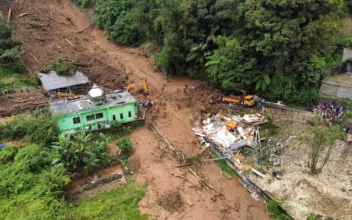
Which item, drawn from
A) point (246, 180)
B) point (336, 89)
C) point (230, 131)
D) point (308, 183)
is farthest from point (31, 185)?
point (336, 89)

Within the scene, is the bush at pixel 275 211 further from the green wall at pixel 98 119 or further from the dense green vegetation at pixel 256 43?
the green wall at pixel 98 119

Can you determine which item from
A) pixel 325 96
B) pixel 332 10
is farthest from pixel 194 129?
pixel 332 10

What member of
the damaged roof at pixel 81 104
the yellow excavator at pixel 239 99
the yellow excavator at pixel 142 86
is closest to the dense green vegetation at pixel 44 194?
the damaged roof at pixel 81 104

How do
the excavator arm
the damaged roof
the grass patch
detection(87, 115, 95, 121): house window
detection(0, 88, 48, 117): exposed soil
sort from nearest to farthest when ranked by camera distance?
the grass patch
the damaged roof
detection(87, 115, 95, 121): house window
detection(0, 88, 48, 117): exposed soil
the excavator arm

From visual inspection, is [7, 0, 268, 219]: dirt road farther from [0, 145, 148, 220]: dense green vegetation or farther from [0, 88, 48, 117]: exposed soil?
[0, 88, 48, 117]: exposed soil

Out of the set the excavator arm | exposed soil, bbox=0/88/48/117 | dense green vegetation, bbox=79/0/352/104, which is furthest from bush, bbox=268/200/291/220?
exposed soil, bbox=0/88/48/117
